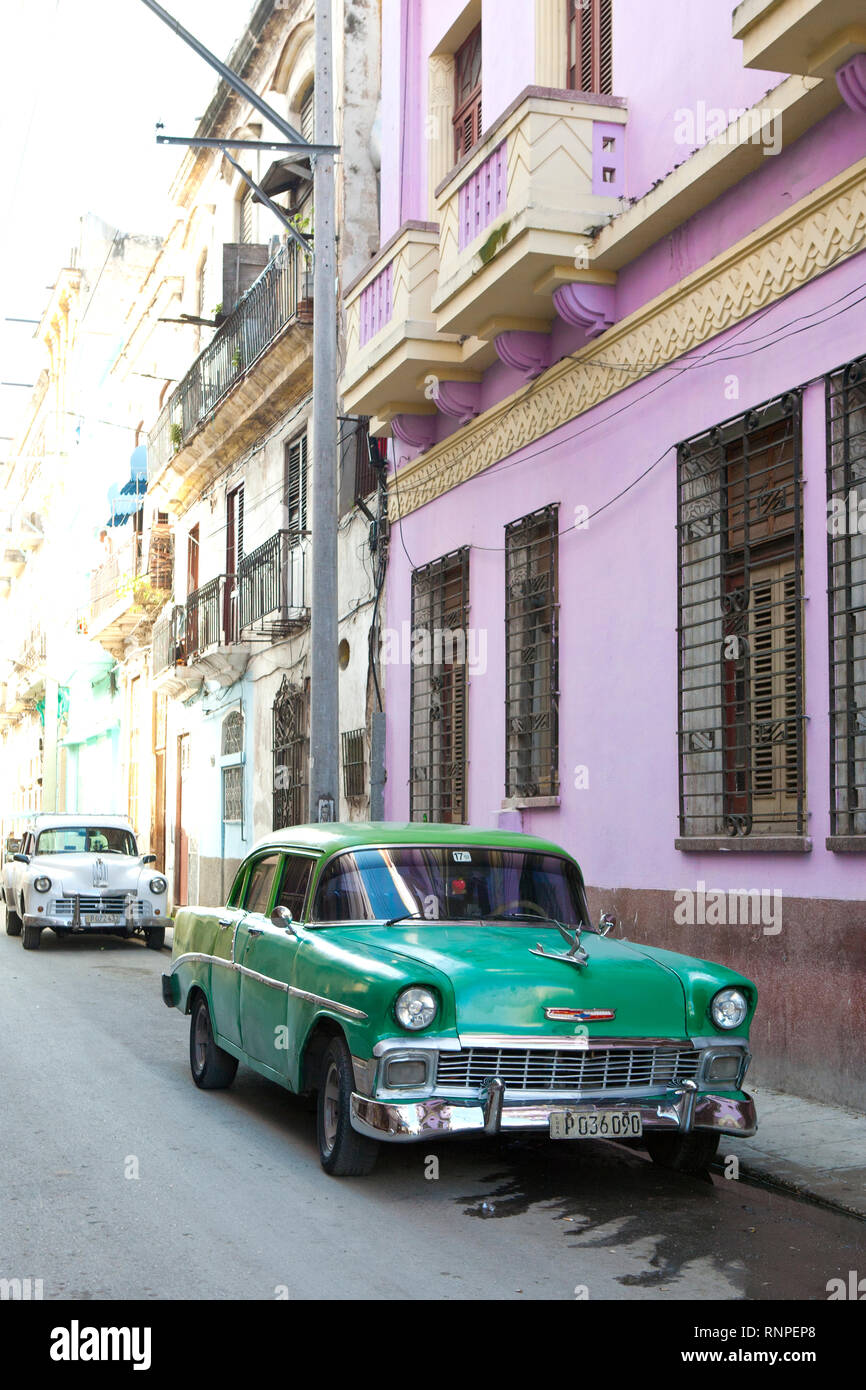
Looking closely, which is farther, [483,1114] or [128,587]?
[128,587]

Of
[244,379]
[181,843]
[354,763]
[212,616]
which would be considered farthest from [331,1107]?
[181,843]

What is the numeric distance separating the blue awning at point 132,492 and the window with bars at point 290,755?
10520 mm

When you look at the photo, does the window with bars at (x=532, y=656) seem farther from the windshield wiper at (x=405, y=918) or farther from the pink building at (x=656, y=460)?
the windshield wiper at (x=405, y=918)

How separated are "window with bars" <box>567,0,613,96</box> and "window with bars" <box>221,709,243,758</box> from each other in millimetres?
12065

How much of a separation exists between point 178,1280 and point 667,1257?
174 centimetres

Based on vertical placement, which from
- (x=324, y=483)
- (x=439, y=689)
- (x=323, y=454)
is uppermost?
(x=323, y=454)

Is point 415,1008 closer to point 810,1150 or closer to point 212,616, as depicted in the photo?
point 810,1150

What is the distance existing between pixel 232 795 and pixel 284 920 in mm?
15712

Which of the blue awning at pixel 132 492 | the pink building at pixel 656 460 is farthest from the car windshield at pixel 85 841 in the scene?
the blue awning at pixel 132 492

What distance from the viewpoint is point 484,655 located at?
45.4 feet

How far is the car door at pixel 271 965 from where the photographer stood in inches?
291

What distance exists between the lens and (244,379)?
67.5 feet

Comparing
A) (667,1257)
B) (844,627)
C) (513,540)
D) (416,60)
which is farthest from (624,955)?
(416,60)

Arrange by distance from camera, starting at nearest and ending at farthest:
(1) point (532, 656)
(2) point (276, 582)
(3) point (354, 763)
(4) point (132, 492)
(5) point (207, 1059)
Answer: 1. (5) point (207, 1059)
2. (1) point (532, 656)
3. (3) point (354, 763)
4. (2) point (276, 582)
5. (4) point (132, 492)
